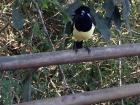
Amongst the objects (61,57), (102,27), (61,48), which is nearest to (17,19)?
(61,57)

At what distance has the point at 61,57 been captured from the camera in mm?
1548

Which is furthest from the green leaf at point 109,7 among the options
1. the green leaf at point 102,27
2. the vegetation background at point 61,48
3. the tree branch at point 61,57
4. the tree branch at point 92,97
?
the vegetation background at point 61,48

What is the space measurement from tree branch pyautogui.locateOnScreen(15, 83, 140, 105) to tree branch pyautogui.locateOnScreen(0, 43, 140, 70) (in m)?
0.14

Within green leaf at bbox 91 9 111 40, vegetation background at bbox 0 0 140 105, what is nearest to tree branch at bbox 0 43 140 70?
green leaf at bbox 91 9 111 40

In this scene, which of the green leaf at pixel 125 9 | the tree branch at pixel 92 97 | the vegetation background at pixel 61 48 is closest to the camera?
the tree branch at pixel 92 97

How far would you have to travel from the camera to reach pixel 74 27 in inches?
90.0

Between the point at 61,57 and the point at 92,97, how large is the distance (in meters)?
0.23

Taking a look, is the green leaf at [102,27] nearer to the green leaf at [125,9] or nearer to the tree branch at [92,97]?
the green leaf at [125,9]

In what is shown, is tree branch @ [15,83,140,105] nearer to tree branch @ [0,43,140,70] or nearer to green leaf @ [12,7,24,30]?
tree branch @ [0,43,140,70]

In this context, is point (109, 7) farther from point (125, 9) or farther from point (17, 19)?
point (17, 19)

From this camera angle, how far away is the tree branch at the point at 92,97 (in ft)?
5.29

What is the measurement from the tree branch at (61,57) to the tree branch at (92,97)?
0.48 feet

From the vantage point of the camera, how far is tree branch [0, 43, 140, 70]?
4.87ft

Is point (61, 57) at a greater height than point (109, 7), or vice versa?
point (109, 7)
